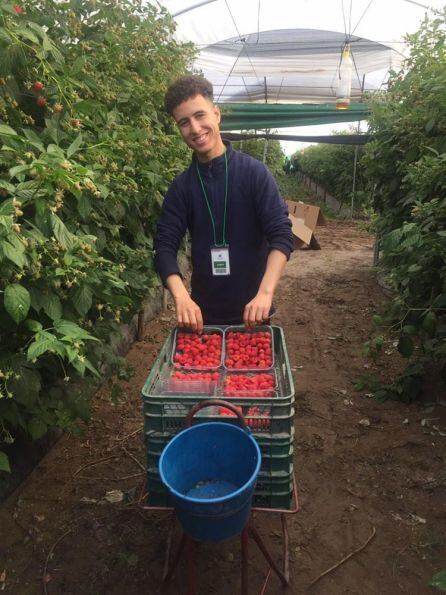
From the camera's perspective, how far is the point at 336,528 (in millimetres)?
2172

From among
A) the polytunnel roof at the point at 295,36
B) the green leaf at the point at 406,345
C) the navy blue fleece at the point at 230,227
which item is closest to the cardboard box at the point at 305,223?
the polytunnel roof at the point at 295,36

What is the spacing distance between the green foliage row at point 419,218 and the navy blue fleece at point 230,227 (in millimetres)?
891

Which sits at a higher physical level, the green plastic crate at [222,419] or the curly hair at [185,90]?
the curly hair at [185,90]

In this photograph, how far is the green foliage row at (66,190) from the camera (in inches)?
52.7

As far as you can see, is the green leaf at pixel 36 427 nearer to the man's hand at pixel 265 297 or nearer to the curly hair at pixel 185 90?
the man's hand at pixel 265 297

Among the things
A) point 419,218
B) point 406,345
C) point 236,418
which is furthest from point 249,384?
point 419,218

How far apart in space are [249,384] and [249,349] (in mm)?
234

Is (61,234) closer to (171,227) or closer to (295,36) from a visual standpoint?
(171,227)

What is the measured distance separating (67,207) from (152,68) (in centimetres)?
161

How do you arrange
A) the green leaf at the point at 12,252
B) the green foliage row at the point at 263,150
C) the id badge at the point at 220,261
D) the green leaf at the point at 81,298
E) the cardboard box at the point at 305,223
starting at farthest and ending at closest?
1. the green foliage row at the point at 263,150
2. the cardboard box at the point at 305,223
3. the id badge at the point at 220,261
4. the green leaf at the point at 81,298
5. the green leaf at the point at 12,252

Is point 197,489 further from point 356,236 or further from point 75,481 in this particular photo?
point 356,236

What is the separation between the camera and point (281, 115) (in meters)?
6.64

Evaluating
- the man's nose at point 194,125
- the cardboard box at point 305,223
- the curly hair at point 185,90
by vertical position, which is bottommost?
the cardboard box at point 305,223

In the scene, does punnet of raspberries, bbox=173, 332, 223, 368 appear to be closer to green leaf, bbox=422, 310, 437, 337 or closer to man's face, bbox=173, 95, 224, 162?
man's face, bbox=173, 95, 224, 162
